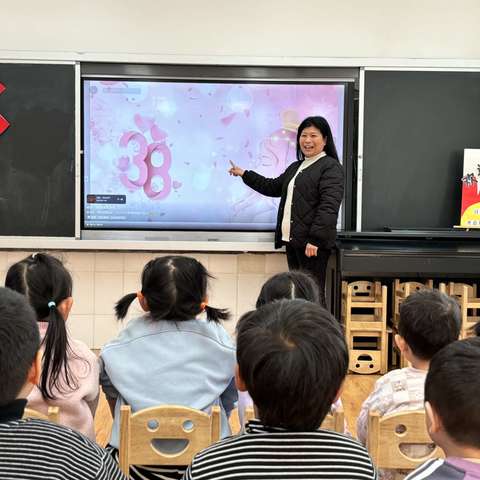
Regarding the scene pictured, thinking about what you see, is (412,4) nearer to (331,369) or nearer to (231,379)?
(231,379)

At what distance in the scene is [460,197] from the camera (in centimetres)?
391

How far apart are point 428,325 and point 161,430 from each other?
853mm

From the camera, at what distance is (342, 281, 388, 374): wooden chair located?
148 inches

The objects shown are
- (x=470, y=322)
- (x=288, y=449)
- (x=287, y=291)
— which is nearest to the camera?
(x=288, y=449)

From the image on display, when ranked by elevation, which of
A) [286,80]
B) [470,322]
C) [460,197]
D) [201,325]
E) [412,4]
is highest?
[412,4]

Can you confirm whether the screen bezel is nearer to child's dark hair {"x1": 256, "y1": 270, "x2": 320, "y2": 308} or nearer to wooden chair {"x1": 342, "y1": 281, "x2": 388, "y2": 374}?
wooden chair {"x1": 342, "y1": 281, "x2": 388, "y2": 374}

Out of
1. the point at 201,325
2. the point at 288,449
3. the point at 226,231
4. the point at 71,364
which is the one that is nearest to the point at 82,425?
the point at 71,364

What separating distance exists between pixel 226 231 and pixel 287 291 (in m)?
2.04

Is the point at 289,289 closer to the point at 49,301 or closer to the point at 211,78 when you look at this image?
the point at 49,301

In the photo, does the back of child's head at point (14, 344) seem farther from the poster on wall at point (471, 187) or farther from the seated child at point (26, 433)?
the poster on wall at point (471, 187)

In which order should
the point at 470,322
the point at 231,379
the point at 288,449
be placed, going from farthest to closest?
the point at 470,322 < the point at 231,379 < the point at 288,449

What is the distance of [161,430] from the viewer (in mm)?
1279

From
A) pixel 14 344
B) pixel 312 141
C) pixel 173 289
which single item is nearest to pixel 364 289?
pixel 312 141

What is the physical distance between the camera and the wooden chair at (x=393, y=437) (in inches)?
51.4
